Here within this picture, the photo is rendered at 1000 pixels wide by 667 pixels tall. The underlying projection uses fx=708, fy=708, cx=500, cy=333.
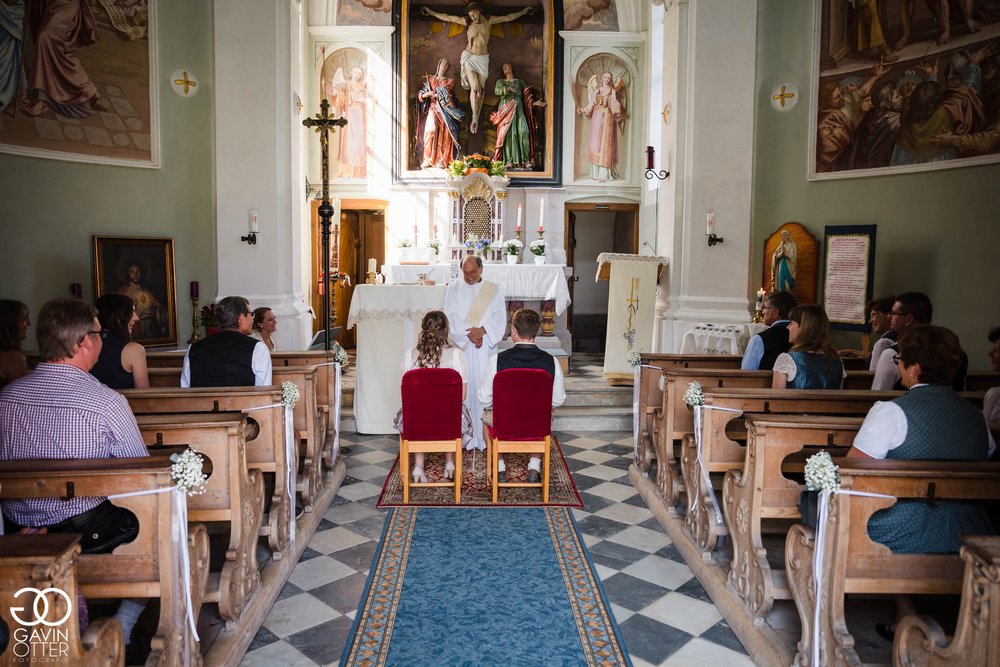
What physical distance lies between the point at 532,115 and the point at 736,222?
4888mm

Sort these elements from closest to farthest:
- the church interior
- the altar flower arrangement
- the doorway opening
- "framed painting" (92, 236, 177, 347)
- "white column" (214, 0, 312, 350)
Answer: the church interior, "framed painting" (92, 236, 177, 347), "white column" (214, 0, 312, 350), the altar flower arrangement, the doorway opening

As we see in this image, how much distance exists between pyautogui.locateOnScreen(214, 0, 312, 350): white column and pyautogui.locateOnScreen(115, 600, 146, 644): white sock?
5.56 meters

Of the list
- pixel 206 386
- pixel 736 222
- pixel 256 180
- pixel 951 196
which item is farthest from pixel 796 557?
pixel 256 180

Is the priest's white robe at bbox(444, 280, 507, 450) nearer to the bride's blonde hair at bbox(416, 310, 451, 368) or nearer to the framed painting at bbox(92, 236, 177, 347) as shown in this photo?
the bride's blonde hair at bbox(416, 310, 451, 368)

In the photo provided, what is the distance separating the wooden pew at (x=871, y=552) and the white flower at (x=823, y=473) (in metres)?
0.04

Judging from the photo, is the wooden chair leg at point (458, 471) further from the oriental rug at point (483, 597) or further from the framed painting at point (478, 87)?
the framed painting at point (478, 87)

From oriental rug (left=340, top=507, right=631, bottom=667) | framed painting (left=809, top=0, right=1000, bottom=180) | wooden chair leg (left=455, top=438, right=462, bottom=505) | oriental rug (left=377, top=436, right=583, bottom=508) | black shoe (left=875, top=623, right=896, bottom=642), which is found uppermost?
framed painting (left=809, top=0, right=1000, bottom=180)

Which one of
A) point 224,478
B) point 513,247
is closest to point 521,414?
point 224,478

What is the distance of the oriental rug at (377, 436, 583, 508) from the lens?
4.97 metres

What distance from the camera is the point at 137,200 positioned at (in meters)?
7.68

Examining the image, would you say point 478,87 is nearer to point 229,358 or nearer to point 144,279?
point 144,279

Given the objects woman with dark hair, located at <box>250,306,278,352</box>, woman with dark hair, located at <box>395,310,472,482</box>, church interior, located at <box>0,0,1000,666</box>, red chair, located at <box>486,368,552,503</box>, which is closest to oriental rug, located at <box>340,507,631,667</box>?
church interior, located at <box>0,0,1000,666</box>

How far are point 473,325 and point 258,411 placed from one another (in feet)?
8.56

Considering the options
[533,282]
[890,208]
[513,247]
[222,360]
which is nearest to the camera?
[222,360]
